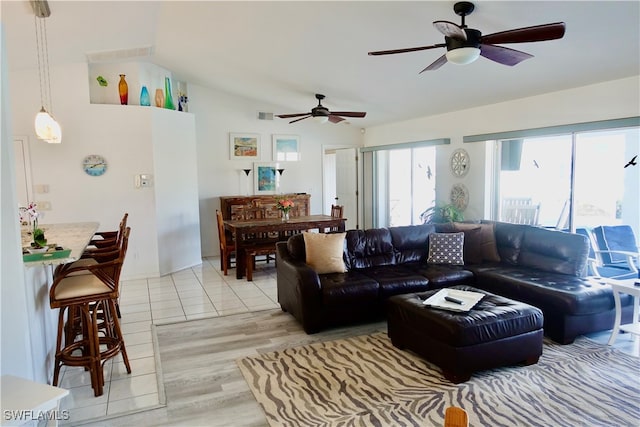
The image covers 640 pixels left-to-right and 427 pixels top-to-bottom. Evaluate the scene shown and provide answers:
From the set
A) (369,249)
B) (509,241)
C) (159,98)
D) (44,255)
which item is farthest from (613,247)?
(159,98)

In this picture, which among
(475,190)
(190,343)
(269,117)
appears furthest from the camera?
(269,117)

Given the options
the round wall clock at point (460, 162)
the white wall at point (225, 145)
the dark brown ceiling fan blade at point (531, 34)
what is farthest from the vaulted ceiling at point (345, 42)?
the white wall at point (225, 145)

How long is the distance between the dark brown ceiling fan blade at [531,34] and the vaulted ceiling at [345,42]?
511mm

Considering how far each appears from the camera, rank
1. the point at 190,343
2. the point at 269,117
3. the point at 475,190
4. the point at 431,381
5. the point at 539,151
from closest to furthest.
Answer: the point at 431,381, the point at 190,343, the point at 539,151, the point at 475,190, the point at 269,117

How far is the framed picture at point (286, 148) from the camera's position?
324 inches

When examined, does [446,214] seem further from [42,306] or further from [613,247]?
[42,306]

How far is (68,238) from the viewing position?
359cm

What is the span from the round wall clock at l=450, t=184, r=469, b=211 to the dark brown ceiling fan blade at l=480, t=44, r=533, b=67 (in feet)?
10.8

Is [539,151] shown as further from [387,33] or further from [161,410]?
[161,410]

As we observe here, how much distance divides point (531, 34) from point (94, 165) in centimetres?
551

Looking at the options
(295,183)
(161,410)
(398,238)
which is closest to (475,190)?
(398,238)

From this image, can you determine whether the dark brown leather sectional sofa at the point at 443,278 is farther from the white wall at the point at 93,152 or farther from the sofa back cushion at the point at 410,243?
the white wall at the point at 93,152

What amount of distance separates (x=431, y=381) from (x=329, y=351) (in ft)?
2.97

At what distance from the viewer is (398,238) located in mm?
4934
